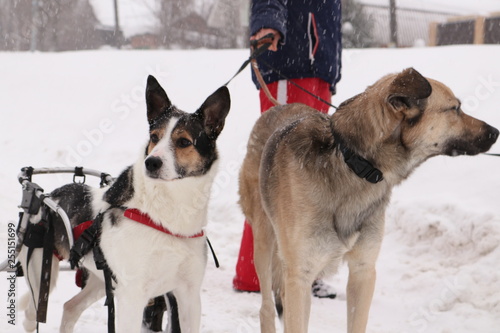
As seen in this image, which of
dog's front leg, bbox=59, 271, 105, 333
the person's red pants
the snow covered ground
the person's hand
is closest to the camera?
dog's front leg, bbox=59, 271, 105, 333

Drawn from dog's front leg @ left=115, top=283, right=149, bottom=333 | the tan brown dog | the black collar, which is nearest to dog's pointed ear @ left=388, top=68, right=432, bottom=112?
the tan brown dog

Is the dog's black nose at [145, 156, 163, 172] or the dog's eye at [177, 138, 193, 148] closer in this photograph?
the dog's black nose at [145, 156, 163, 172]

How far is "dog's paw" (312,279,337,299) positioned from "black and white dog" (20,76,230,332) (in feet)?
5.93

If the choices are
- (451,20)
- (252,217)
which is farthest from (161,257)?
(451,20)

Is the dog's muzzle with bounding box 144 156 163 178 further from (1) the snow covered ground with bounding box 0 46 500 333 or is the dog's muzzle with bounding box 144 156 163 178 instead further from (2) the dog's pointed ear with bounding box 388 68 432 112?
(2) the dog's pointed ear with bounding box 388 68 432 112

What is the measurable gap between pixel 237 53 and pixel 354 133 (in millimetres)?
11614

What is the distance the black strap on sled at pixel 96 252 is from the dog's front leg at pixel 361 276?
1.33m

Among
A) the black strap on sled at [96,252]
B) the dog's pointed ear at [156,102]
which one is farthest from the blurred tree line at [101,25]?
the black strap on sled at [96,252]

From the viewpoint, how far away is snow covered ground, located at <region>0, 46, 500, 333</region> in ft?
13.7

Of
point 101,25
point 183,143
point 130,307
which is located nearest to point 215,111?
point 183,143

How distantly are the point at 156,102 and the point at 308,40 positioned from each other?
153 centimetres

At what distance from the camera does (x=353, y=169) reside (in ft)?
9.25

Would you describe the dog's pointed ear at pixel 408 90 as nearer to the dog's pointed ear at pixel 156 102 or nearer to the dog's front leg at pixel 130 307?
the dog's pointed ear at pixel 156 102

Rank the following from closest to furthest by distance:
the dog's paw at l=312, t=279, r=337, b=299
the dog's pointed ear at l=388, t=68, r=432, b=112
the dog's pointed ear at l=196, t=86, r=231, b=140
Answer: the dog's pointed ear at l=388, t=68, r=432, b=112 < the dog's pointed ear at l=196, t=86, r=231, b=140 < the dog's paw at l=312, t=279, r=337, b=299
